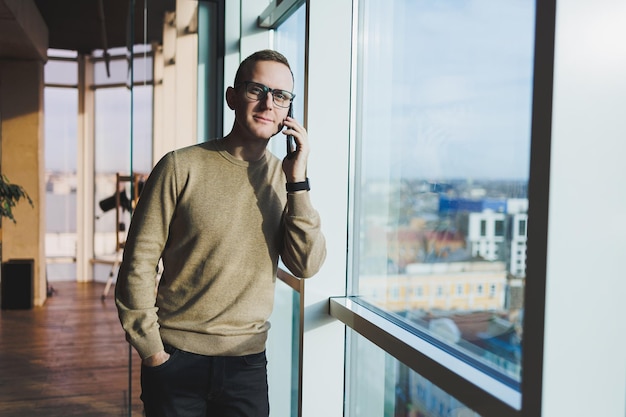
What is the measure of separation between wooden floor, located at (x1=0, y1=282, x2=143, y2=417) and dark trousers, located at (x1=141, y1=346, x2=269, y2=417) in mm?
1445

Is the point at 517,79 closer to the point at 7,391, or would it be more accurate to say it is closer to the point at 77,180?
the point at 7,391

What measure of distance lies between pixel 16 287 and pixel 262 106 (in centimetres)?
693

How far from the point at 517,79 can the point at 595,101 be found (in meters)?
0.32

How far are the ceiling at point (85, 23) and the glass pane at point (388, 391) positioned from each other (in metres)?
2.40

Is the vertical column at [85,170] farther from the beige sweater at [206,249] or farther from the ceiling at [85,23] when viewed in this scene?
the beige sweater at [206,249]

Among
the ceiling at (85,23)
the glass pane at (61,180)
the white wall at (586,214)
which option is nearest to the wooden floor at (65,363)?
the ceiling at (85,23)

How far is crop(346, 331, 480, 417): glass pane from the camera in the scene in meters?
1.60

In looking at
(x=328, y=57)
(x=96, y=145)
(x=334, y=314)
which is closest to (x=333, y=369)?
(x=334, y=314)

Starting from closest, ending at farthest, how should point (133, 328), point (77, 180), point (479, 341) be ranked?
point (479, 341) < point (133, 328) < point (77, 180)

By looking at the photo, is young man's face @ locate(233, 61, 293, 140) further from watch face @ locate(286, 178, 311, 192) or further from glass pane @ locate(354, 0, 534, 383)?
glass pane @ locate(354, 0, 534, 383)

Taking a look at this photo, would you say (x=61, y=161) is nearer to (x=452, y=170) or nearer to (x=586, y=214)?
(x=452, y=170)

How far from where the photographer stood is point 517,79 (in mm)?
1237

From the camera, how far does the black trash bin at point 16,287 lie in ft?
24.3

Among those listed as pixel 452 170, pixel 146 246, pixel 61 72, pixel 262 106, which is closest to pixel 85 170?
pixel 61 72
